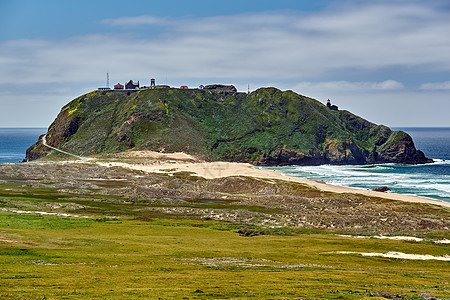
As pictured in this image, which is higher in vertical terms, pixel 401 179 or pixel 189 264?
pixel 401 179

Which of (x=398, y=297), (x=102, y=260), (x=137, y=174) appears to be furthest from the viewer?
(x=137, y=174)

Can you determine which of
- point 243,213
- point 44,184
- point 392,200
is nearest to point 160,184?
point 44,184

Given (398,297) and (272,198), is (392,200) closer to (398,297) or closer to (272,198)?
(272,198)

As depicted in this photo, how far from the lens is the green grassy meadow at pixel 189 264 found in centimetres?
3381

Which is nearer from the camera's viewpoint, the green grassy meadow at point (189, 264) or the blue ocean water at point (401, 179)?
the green grassy meadow at point (189, 264)

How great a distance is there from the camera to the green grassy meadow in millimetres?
33812

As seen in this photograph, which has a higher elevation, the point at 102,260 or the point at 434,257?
the point at 102,260

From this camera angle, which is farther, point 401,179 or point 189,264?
point 401,179

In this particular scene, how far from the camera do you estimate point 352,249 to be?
6397cm

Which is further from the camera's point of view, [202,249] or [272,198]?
[272,198]

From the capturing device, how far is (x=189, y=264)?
155 feet

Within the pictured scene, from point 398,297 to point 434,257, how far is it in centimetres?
3200

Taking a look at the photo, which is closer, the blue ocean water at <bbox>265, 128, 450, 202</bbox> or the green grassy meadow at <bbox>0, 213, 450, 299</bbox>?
the green grassy meadow at <bbox>0, 213, 450, 299</bbox>

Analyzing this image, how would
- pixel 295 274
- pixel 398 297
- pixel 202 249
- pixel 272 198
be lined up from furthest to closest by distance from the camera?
pixel 272 198 < pixel 202 249 < pixel 295 274 < pixel 398 297
